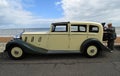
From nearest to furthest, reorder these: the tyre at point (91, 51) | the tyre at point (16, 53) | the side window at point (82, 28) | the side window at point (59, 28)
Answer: the tyre at point (16, 53) → the tyre at point (91, 51) → the side window at point (59, 28) → the side window at point (82, 28)

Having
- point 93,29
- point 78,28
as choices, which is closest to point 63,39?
point 78,28

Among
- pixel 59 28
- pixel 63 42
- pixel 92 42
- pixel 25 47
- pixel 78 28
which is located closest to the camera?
pixel 25 47

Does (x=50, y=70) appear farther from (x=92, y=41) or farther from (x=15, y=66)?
(x=92, y=41)

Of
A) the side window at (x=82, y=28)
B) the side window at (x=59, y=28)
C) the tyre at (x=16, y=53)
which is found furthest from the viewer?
the side window at (x=82, y=28)

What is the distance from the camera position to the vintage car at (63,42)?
10.8 meters

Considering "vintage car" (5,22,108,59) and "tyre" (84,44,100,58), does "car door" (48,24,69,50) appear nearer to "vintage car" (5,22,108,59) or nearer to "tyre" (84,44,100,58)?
"vintage car" (5,22,108,59)

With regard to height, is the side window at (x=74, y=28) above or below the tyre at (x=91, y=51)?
above

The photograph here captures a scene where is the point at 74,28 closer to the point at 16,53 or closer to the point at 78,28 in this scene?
the point at 78,28

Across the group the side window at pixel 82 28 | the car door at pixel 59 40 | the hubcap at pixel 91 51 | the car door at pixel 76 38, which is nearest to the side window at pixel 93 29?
the side window at pixel 82 28

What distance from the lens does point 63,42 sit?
36.0 ft

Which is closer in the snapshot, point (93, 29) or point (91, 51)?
point (91, 51)

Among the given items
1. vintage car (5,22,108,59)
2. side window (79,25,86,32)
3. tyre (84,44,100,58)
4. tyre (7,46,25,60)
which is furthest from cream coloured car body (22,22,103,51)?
tyre (7,46,25,60)

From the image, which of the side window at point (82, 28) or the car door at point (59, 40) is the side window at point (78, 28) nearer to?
the side window at point (82, 28)

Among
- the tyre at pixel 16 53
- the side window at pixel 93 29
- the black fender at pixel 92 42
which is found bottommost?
the tyre at pixel 16 53
